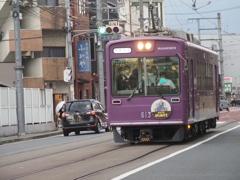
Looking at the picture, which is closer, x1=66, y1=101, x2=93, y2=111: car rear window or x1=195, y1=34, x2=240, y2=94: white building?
x1=66, y1=101, x2=93, y2=111: car rear window

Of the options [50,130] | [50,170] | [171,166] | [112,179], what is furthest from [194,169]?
[50,130]

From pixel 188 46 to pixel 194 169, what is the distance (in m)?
7.90

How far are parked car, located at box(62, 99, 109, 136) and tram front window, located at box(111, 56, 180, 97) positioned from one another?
12213mm

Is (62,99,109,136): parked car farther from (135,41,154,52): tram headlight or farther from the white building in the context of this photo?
the white building

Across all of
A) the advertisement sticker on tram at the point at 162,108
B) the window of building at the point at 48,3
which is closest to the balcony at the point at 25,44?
the window of building at the point at 48,3

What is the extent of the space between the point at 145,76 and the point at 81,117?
12.8 meters

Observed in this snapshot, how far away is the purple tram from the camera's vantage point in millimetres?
20047

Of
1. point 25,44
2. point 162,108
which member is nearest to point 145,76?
point 162,108

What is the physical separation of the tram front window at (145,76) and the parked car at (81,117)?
40.1 feet

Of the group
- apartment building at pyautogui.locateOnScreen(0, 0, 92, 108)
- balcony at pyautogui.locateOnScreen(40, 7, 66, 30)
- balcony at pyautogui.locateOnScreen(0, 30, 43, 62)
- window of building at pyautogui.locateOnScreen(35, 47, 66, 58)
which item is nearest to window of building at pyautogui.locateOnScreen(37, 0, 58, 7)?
apartment building at pyautogui.locateOnScreen(0, 0, 92, 108)

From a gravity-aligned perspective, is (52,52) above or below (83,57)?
above

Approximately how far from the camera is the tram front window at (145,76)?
20.1 m

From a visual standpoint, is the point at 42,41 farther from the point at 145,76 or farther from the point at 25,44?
the point at 145,76

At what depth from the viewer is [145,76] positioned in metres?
20.2
